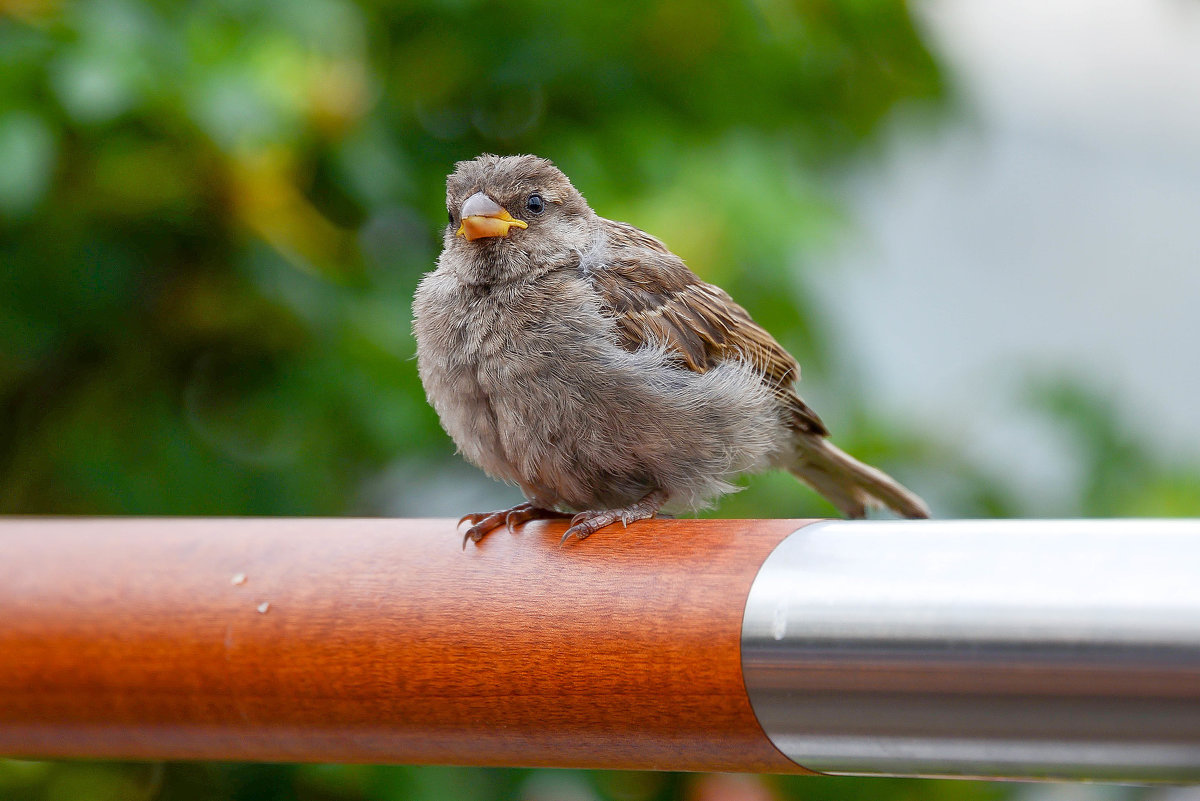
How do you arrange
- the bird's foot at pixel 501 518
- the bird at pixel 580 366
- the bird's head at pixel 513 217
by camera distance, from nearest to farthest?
the bird's foot at pixel 501 518, the bird at pixel 580 366, the bird's head at pixel 513 217

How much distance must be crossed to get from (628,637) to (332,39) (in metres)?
1.67

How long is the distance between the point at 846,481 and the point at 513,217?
0.68m

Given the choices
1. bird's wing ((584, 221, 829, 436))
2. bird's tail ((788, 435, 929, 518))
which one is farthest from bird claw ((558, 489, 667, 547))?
bird's tail ((788, 435, 929, 518))

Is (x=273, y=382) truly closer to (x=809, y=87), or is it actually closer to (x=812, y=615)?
(x=809, y=87)

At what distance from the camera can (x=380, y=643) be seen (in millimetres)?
1376

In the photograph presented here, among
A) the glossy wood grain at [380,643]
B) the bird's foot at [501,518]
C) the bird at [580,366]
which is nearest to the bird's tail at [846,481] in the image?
the bird at [580,366]

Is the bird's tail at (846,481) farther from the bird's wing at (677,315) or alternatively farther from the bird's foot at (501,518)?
the bird's foot at (501,518)

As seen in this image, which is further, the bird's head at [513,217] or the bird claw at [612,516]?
the bird's head at [513,217]

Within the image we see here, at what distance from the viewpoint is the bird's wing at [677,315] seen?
5.90ft

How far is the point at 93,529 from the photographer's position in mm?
1679

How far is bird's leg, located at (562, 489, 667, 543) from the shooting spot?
1.49 meters

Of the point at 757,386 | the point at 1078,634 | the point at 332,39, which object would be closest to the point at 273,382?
the point at 332,39

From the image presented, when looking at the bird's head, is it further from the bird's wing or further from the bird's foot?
the bird's foot

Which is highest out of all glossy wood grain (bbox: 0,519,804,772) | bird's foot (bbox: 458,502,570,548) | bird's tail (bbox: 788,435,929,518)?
bird's tail (bbox: 788,435,929,518)
